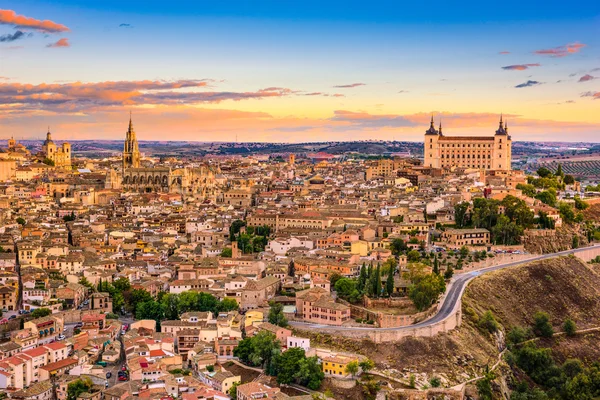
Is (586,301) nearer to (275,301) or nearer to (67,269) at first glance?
(275,301)

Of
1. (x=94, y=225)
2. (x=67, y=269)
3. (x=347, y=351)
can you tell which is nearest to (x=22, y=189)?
(x=94, y=225)

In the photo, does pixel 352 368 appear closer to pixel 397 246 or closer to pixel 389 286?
pixel 389 286

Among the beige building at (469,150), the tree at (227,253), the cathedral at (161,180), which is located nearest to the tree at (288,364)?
the tree at (227,253)

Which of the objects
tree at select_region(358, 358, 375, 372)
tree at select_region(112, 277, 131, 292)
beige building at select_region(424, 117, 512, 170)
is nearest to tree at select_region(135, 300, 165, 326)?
tree at select_region(112, 277, 131, 292)

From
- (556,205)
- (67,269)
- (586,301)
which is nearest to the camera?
(67,269)

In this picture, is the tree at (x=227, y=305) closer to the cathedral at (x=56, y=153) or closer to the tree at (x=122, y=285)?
the tree at (x=122, y=285)

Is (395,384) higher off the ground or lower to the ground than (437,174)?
lower

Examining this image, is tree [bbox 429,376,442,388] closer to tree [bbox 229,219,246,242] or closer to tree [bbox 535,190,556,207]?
tree [bbox 229,219,246,242]
